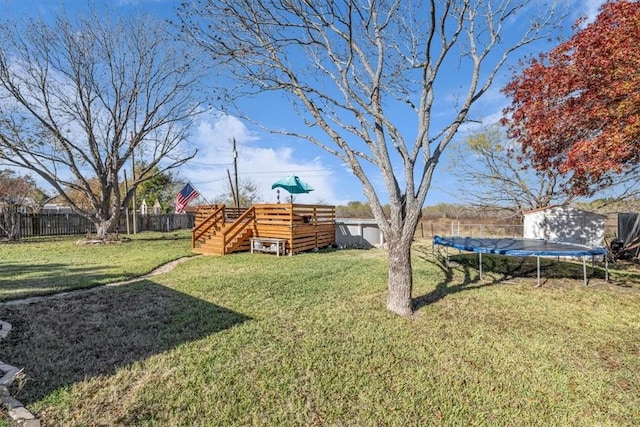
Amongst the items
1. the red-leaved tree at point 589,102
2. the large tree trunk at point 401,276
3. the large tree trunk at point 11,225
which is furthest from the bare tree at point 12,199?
the red-leaved tree at point 589,102

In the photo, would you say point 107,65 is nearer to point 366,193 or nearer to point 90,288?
point 90,288

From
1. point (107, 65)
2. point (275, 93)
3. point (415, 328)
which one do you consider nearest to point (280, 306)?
point (415, 328)

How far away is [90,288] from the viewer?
5.41 metres

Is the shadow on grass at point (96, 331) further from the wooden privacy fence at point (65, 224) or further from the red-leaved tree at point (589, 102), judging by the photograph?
the wooden privacy fence at point (65, 224)

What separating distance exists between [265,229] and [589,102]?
8.15m

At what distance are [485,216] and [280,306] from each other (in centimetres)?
1527

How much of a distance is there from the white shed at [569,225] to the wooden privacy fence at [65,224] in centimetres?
1837

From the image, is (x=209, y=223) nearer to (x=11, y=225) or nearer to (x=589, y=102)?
(x=11, y=225)

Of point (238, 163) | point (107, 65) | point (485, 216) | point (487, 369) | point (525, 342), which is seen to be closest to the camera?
point (487, 369)

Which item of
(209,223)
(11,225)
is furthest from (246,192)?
(209,223)

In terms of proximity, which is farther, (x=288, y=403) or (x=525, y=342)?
(x=525, y=342)

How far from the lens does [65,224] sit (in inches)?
637

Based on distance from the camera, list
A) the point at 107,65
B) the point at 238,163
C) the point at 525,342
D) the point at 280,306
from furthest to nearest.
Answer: the point at 238,163, the point at 107,65, the point at 280,306, the point at 525,342

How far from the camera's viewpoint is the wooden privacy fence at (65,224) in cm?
1441
